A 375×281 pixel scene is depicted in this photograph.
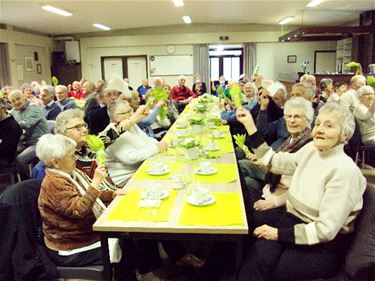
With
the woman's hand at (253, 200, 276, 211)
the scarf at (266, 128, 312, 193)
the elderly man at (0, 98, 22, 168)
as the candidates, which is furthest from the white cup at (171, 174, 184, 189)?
the elderly man at (0, 98, 22, 168)

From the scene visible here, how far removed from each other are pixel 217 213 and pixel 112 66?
39.6 ft

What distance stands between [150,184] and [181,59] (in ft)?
35.4

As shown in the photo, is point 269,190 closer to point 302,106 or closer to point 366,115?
point 302,106

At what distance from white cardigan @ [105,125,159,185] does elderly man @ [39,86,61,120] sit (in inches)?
115

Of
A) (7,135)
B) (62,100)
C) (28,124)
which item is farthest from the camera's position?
(62,100)

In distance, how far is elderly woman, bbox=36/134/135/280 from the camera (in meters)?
1.79

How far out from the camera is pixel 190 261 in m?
2.50

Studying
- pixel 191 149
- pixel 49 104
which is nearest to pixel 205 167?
pixel 191 149

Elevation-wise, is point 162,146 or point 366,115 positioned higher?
point 366,115

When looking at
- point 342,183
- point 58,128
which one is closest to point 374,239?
point 342,183

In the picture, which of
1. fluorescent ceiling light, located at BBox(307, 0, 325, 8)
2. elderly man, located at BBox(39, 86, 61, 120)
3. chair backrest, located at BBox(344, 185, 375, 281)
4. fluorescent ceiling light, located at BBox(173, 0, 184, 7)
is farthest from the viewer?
fluorescent ceiling light, located at BBox(307, 0, 325, 8)

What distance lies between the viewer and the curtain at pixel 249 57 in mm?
12492

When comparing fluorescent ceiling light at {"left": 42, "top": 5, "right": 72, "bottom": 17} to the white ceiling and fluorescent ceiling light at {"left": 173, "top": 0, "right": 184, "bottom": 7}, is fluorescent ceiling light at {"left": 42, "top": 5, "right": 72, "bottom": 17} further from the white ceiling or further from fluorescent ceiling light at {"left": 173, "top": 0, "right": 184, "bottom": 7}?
fluorescent ceiling light at {"left": 173, "top": 0, "right": 184, "bottom": 7}

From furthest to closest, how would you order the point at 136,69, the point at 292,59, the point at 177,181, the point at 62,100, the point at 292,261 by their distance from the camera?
the point at 136,69, the point at 292,59, the point at 62,100, the point at 177,181, the point at 292,261
